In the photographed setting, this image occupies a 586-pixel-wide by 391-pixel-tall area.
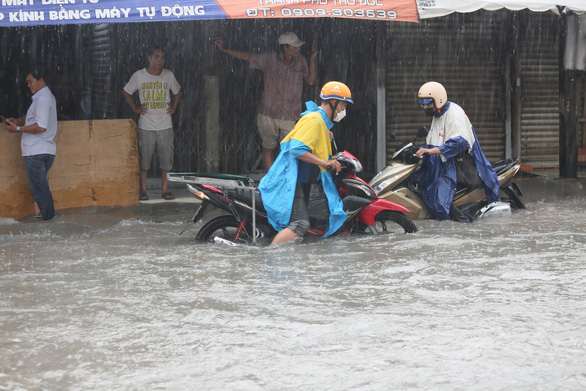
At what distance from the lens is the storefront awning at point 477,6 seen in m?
9.88

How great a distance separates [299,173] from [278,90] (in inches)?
148

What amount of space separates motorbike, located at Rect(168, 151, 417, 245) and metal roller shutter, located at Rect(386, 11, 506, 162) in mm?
4528

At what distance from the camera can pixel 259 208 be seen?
796 centimetres

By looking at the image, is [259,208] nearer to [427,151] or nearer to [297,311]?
[427,151]

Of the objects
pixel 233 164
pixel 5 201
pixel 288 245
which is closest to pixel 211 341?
pixel 288 245

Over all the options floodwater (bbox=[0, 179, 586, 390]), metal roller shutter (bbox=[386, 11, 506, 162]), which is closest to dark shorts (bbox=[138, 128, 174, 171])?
floodwater (bbox=[0, 179, 586, 390])

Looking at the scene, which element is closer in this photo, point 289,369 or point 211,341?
point 289,369

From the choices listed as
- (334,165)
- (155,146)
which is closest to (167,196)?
(155,146)

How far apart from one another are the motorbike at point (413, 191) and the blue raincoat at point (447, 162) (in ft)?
0.48

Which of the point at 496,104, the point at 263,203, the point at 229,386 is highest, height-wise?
the point at 496,104

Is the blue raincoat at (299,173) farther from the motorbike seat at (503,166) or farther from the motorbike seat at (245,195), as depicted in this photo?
the motorbike seat at (503,166)

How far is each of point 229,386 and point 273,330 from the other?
979mm

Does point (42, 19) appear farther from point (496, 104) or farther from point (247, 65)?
point (496, 104)

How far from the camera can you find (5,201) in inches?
391
